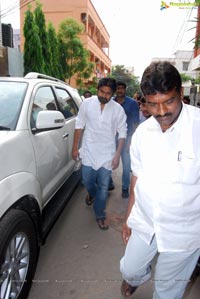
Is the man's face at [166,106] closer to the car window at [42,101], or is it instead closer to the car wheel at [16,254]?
the car wheel at [16,254]

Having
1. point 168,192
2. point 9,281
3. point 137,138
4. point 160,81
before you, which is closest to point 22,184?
point 9,281

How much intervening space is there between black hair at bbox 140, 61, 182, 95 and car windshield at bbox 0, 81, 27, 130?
3.99 ft

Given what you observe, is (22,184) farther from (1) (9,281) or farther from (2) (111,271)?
(2) (111,271)

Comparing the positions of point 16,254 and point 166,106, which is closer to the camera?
point 166,106

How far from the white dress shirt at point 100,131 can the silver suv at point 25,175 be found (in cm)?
34

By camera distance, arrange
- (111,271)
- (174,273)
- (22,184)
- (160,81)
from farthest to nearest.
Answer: (111,271) < (22,184) < (174,273) < (160,81)

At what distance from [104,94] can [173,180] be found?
1.88m

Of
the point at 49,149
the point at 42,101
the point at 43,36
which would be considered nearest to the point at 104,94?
the point at 42,101

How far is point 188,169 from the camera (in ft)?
4.86

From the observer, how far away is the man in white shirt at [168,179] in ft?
4.88

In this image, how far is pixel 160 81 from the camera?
1467 millimetres

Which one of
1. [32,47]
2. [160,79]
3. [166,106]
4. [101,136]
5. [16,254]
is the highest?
[32,47]

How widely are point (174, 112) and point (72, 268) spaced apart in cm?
190

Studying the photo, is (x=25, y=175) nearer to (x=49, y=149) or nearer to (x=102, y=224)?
(x=49, y=149)
